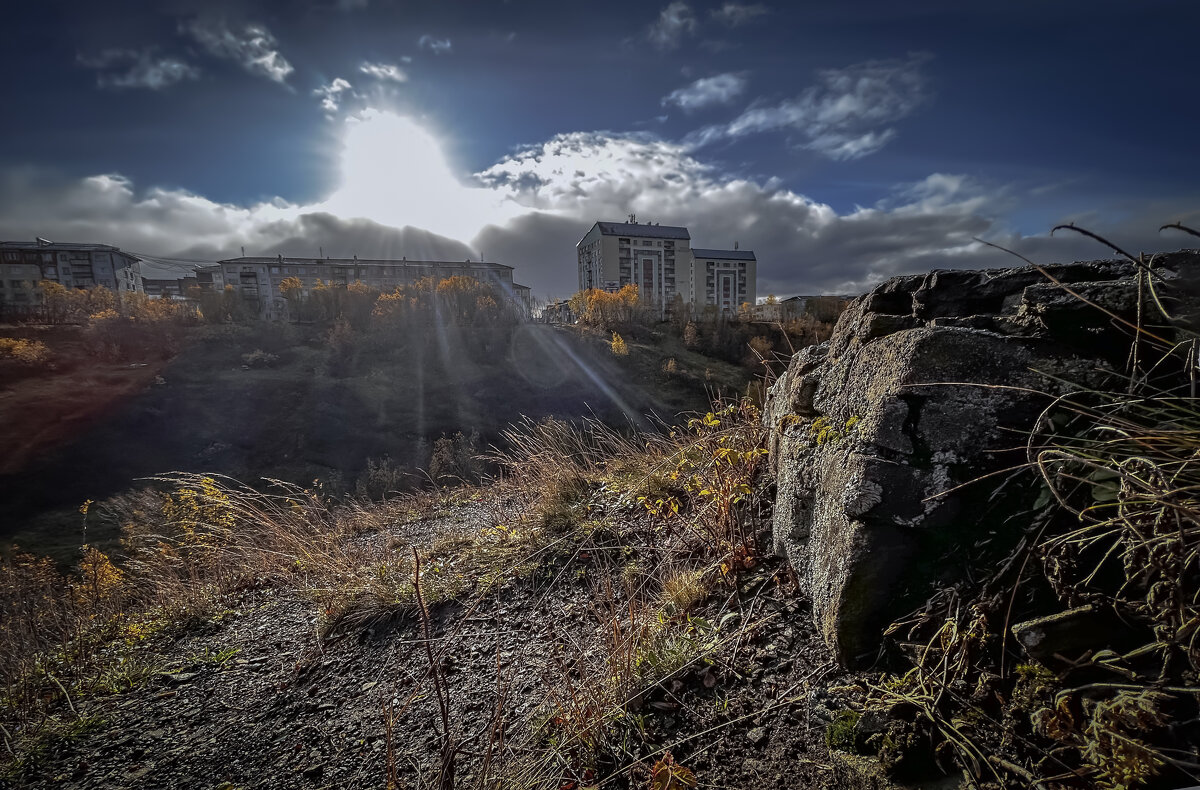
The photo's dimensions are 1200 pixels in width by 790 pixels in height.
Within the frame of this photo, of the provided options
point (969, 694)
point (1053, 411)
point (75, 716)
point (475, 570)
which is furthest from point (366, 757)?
point (1053, 411)

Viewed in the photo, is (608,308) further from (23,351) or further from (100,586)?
(100,586)

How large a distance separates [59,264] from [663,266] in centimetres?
5609

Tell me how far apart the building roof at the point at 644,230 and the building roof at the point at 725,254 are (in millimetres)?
3161

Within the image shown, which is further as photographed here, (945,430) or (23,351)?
(23,351)

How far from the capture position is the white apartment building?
4741 cm

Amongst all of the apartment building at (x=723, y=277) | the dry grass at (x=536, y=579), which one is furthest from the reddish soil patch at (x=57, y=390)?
the apartment building at (x=723, y=277)

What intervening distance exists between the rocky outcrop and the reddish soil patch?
2592cm

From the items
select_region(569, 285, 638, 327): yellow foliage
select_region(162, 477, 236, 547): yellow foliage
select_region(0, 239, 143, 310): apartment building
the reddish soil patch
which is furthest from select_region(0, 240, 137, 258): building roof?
select_region(162, 477, 236, 547): yellow foliage

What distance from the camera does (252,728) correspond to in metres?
2.29

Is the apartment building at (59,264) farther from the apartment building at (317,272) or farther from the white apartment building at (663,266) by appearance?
the white apartment building at (663,266)

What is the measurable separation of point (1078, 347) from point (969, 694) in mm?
1111

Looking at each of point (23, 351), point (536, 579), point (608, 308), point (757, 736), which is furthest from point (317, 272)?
point (757, 736)

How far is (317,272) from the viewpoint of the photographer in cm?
4703

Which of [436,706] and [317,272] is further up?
[317,272]
